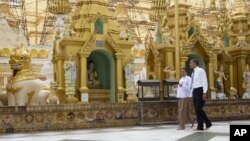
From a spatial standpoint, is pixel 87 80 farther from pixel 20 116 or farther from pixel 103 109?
pixel 20 116

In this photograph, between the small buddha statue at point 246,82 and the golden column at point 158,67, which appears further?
the small buddha statue at point 246,82

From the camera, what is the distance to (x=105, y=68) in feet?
43.3

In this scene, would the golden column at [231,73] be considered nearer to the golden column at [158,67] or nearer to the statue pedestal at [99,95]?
the golden column at [158,67]

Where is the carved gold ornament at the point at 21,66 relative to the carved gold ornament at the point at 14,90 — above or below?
above

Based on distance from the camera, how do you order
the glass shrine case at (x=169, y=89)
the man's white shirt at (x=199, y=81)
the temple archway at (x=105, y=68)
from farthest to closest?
1. the temple archway at (x=105, y=68)
2. the glass shrine case at (x=169, y=89)
3. the man's white shirt at (x=199, y=81)

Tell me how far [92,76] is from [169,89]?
3186 mm

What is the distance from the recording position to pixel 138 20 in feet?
91.9

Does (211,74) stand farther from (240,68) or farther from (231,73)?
(240,68)

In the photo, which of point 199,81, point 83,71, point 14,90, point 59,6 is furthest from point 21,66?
point 199,81

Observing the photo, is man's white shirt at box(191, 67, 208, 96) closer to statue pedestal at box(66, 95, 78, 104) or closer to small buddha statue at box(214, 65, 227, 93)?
statue pedestal at box(66, 95, 78, 104)

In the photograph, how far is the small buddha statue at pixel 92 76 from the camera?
13005 millimetres

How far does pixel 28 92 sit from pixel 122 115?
7.60 ft

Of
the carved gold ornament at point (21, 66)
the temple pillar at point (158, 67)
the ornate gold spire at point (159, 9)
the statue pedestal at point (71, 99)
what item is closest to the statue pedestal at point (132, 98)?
the statue pedestal at point (71, 99)

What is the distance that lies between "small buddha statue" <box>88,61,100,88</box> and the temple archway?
116mm
